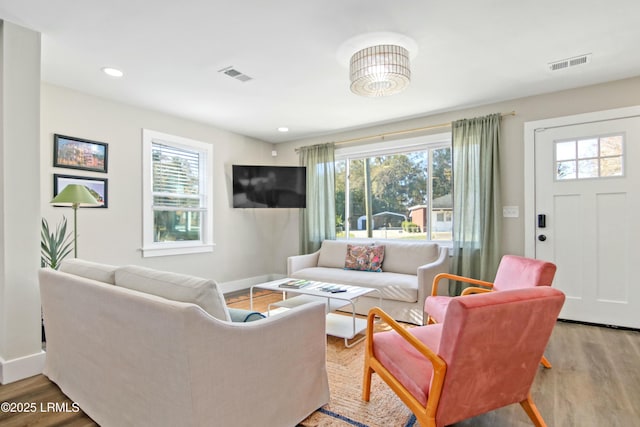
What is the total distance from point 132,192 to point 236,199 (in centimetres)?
149

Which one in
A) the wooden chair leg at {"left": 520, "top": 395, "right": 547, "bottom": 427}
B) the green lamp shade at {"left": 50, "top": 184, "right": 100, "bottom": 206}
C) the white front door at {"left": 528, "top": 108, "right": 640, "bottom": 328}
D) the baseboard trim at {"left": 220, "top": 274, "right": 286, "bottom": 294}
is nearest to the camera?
the wooden chair leg at {"left": 520, "top": 395, "right": 547, "bottom": 427}

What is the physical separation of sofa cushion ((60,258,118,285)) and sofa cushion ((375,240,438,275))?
310cm

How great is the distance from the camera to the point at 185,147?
4.54m

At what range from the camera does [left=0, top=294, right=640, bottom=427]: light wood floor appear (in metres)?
1.80

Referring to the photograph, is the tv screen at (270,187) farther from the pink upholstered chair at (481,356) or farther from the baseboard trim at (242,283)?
the pink upholstered chair at (481,356)

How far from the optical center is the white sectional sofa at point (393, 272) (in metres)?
3.40

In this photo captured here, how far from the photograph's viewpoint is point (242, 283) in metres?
5.25

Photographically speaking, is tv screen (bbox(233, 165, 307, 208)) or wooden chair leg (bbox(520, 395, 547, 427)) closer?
wooden chair leg (bbox(520, 395, 547, 427))

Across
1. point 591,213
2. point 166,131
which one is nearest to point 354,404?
point 591,213

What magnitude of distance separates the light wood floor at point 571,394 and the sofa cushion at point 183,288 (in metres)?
0.90

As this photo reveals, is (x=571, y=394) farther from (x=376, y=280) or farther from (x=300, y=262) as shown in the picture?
(x=300, y=262)

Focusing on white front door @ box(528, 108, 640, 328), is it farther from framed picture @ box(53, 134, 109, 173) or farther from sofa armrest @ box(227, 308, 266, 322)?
framed picture @ box(53, 134, 109, 173)

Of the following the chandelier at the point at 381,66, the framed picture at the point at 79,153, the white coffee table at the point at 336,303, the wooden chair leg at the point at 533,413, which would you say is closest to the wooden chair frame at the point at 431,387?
the wooden chair leg at the point at 533,413

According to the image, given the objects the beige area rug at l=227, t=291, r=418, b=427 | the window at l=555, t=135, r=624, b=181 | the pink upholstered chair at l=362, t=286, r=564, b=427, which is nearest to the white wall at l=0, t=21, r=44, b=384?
the beige area rug at l=227, t=291, r=418, b=427
